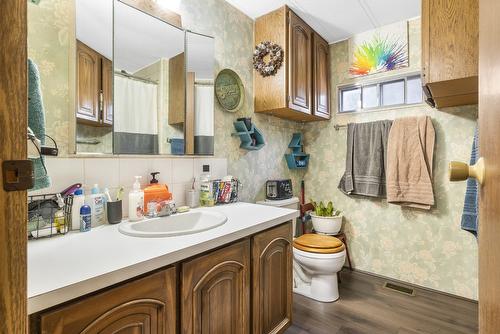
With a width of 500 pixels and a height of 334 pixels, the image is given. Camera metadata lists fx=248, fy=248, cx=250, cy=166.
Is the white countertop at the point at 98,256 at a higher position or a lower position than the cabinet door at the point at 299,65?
lower

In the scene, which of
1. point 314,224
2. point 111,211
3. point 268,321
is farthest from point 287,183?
point 111,211

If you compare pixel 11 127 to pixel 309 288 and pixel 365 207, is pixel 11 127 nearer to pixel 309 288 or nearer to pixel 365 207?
pixel 309 288

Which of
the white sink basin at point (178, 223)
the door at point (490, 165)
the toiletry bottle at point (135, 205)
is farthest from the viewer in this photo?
the toiletry bottle at point (135, 205)

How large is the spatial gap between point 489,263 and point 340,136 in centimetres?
229

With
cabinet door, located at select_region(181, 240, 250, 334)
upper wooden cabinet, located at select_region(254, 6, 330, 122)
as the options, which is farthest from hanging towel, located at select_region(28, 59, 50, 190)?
upper wooden cabinet, located at select_region(254, 6, 330, 122)

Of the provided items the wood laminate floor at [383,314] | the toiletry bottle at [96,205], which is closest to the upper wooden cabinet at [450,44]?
the wood laminate floor at [383,314]

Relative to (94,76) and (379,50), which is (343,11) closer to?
(379,50)

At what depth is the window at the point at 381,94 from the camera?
7.29ft

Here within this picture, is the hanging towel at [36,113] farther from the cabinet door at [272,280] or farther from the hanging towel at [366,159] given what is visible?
the hanging towel at [366,159]

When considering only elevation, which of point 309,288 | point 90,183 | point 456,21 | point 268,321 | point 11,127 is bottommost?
point 309,288

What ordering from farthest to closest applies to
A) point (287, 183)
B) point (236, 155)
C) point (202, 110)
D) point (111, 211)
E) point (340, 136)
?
1. point (340, 136)
2. point (287, 183)
3. point (236, 155)
4. point (202, 110)
5. point (111, 211)

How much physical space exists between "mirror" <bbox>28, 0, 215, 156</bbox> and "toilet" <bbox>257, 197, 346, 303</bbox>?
3.46 feet

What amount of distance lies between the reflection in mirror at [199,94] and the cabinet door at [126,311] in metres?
0.97

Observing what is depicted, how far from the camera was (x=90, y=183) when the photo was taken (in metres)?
1.23
